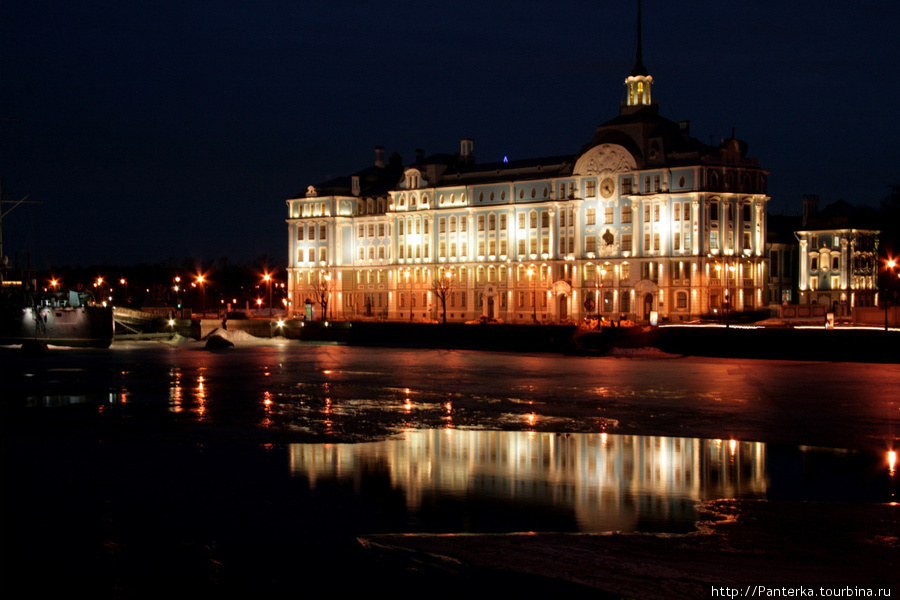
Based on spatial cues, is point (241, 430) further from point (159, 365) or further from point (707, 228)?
point (707, 228)

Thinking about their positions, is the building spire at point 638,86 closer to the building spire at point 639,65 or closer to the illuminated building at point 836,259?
the building spire at point 639,65

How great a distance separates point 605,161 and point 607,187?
2.32m

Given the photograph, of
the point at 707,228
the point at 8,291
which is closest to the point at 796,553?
the point at 707,228

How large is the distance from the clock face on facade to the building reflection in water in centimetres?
6657

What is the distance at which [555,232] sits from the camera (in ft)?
314

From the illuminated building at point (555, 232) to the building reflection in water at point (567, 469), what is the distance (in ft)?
182

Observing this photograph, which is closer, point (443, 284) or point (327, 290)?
point (443, 284)

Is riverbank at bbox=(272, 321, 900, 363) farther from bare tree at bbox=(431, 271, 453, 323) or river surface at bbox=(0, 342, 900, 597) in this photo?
bare tree at bbox=(431, 271, 453, 323)

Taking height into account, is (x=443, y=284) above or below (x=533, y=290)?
above

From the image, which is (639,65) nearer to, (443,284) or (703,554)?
(443,284)

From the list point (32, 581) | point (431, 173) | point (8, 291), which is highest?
point (431, 173)

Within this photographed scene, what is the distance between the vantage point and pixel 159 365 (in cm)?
5428

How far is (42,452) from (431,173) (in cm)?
8471

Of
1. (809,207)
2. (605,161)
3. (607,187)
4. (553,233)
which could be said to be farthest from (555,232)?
(809,207)
